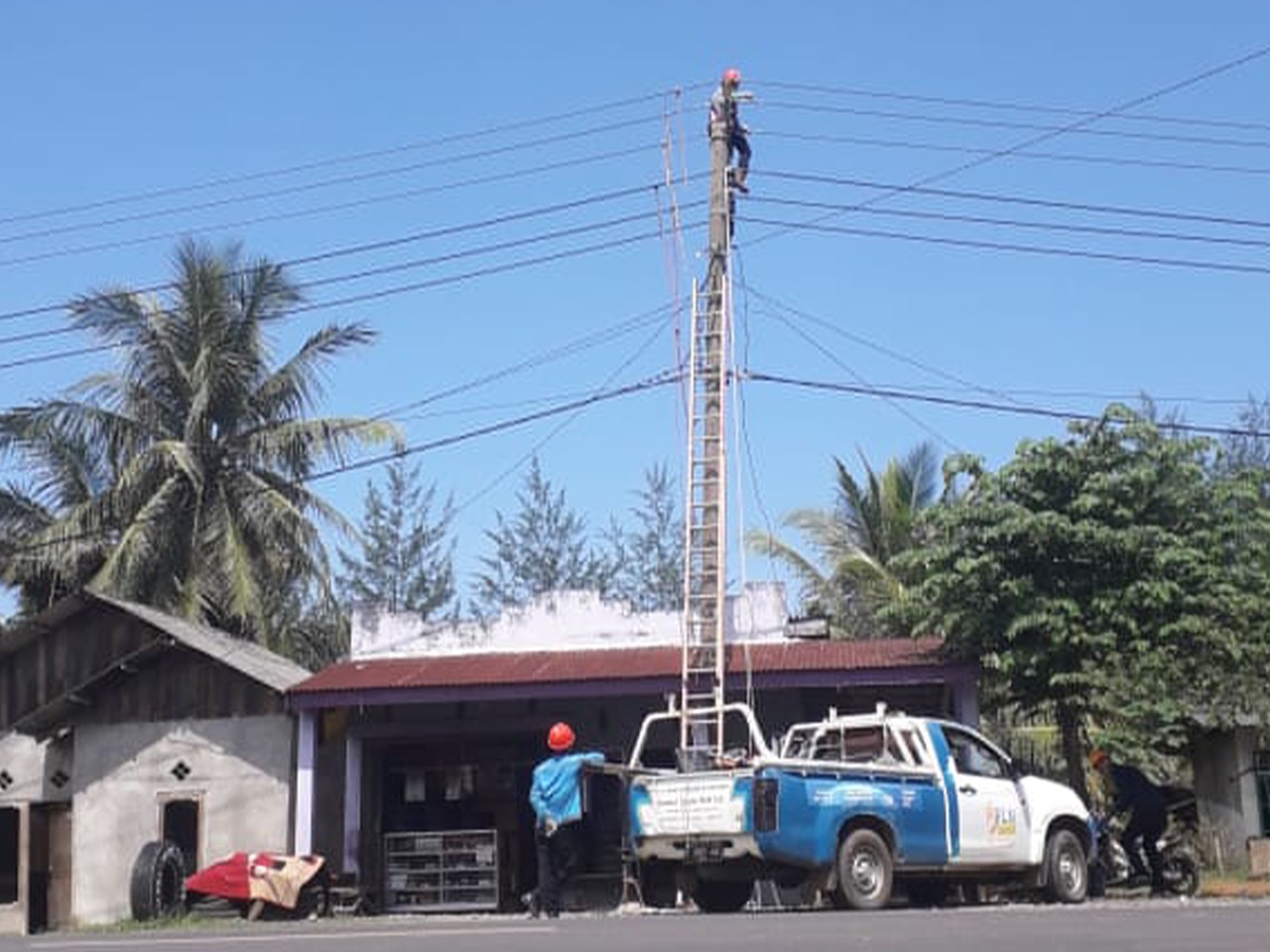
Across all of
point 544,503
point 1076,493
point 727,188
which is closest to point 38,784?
point 727,188

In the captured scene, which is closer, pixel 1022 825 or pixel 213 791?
pixel 1022 825

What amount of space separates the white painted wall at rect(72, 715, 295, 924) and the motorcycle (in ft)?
36.3

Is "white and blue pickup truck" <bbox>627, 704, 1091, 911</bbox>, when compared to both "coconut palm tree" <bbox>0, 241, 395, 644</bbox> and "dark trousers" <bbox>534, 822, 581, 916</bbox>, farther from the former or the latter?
"coconut palm tree" <bbox>0, 241, 395, 644</bbox>

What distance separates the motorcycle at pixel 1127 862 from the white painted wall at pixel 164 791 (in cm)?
1107

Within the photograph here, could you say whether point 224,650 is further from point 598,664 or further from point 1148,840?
point 1148,840

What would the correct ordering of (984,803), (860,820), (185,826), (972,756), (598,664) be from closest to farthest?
(860,820), (984,803), (972,756), (598,664), (185,826)

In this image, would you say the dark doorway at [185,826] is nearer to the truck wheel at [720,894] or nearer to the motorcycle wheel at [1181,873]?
the truck wheel at [720,894]

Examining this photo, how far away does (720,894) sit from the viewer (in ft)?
52.0

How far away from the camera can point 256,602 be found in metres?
31.2

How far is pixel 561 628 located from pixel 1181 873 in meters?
9.57

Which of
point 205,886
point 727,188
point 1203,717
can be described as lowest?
point 205,886

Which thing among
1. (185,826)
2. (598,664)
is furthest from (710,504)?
(185,826)

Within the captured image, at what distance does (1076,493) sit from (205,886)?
11536mm

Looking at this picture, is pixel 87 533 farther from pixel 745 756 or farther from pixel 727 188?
pixel 745 756
